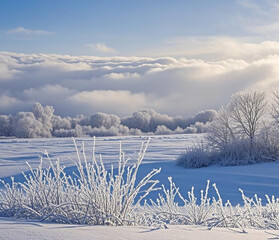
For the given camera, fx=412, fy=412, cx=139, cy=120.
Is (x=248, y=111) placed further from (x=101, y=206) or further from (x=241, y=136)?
(x=101, y=206)

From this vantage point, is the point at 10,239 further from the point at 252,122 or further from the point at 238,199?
the point at 252,122

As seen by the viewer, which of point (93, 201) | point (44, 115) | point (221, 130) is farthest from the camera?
point (44, 115)

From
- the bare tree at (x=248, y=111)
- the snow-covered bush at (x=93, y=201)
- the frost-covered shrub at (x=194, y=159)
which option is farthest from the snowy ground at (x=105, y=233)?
the bare tree at (x=248, y=111)

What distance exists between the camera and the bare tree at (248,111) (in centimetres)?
2095

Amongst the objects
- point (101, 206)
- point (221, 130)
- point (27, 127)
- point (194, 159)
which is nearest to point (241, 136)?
point (221, 130)

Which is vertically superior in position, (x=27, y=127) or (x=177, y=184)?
(x=27, y=127)

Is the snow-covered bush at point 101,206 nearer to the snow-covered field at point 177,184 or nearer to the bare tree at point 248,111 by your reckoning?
the snow-covered field at point 177,184

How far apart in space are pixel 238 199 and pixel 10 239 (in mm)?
9497

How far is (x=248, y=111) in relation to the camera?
21.4 meters

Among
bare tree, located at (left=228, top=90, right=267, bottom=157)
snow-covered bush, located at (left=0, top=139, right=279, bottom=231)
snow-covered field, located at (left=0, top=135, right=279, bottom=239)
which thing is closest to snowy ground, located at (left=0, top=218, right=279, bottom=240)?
snow-covered field, located at (left=0, top=135, right=279, bottom=239)

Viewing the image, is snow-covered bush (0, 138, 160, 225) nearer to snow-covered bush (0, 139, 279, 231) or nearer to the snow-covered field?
snow-covered bush (0, 139, 279, 231)

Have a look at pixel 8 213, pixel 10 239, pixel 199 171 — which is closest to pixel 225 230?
pixel 10 239

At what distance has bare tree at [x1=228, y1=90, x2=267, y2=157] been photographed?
2095cm

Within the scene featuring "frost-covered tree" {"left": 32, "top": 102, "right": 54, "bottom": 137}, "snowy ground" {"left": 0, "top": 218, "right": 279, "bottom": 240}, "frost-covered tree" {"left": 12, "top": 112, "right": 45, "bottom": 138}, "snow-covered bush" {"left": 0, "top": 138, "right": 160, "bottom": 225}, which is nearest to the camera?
"snowy ground" {"left": 0, "top": 218, "right": 279, "bottom": 240}
